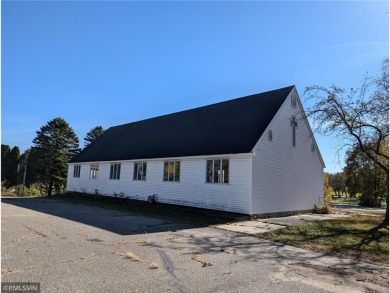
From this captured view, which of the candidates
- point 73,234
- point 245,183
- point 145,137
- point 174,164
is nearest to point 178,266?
point 73,234

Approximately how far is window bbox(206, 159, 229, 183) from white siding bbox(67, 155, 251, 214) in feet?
0.80

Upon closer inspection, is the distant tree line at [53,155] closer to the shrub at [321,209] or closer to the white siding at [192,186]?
the white siding at [192,186]

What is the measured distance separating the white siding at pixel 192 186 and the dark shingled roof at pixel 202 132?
0.73m

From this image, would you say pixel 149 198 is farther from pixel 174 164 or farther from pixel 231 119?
pixel 231 119

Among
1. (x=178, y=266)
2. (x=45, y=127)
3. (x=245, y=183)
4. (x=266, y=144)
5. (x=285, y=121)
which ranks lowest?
(x=178, y=266)

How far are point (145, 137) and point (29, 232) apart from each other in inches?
667

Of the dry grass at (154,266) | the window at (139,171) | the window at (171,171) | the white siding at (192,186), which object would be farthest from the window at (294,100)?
the dry grass at (154,266)

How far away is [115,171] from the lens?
26.8m

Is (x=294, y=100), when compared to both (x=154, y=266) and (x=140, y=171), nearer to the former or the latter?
(x=140, y=171)

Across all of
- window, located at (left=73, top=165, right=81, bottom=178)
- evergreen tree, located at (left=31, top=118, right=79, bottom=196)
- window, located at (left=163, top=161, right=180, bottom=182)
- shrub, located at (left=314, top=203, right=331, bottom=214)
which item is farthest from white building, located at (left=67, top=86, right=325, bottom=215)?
evergreen tree, located at (left=31, top=118, right=79, bottom=196)

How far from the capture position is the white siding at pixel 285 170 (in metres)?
17.4

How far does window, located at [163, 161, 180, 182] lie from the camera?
20.7 m

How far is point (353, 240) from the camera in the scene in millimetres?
11375

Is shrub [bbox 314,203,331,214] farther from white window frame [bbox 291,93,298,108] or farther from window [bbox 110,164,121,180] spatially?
window [bbox 110,164,121,180]
